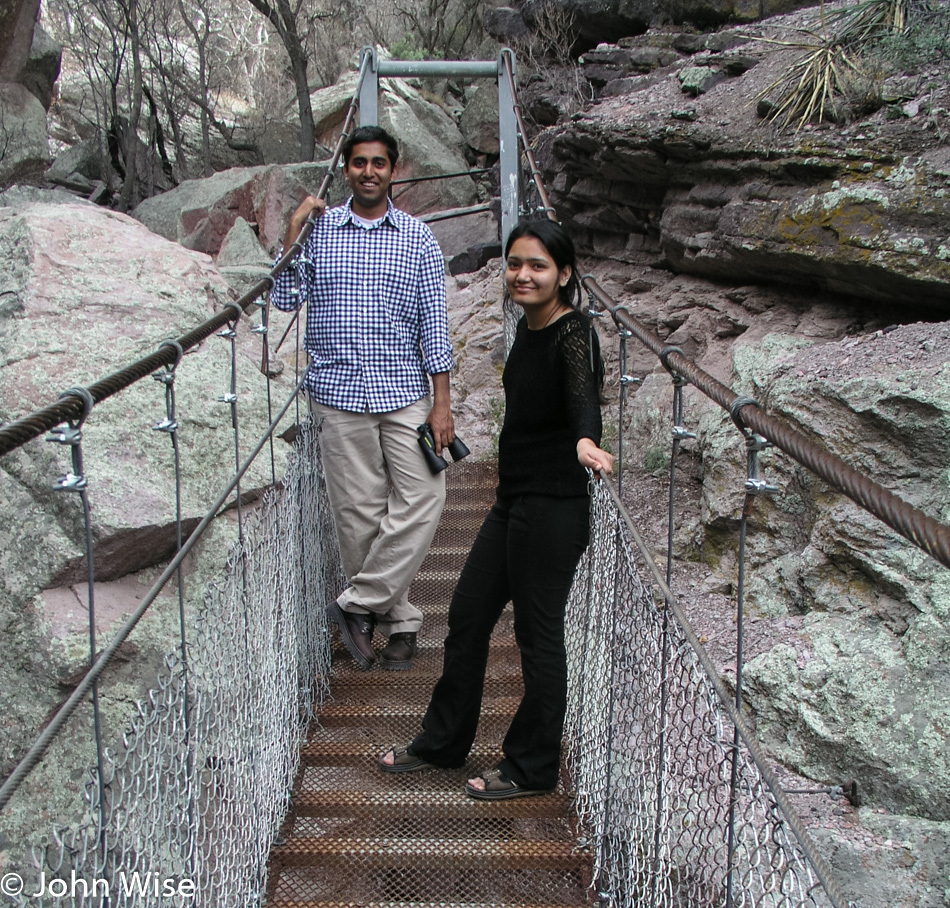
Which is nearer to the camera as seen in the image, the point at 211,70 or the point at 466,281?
the point at 466,281

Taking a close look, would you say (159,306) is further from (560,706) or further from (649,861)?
(649,861)

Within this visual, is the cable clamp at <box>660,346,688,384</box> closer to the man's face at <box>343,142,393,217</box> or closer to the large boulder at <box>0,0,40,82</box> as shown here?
the man's face at <box>343,142,393,217</box>

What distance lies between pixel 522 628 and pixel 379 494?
0.92 m

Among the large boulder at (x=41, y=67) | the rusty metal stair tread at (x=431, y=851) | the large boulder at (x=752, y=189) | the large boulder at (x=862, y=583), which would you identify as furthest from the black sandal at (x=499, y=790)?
the large boulder at (x=41, y=67)

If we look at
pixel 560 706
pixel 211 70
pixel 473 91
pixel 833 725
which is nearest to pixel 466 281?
pixel 833 725

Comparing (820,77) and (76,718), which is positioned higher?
(820,77)

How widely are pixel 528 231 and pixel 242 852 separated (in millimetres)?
1591

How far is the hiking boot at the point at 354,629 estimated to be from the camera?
3.17m

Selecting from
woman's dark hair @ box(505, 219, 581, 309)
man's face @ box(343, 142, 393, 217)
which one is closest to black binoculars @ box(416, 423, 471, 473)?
man's face @ box(343, 142, 393, 217)

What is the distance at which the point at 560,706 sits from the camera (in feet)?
7.68

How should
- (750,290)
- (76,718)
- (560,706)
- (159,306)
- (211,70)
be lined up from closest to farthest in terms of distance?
(560,706), (76,718), (159,306), (750,290), (211,70)

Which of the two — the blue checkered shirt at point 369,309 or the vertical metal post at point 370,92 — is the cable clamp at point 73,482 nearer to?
the blue checkered shirt at point 369,309

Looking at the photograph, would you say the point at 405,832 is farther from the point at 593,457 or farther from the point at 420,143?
the point at 420,143

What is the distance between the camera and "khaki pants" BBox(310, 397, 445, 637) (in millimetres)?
3043
